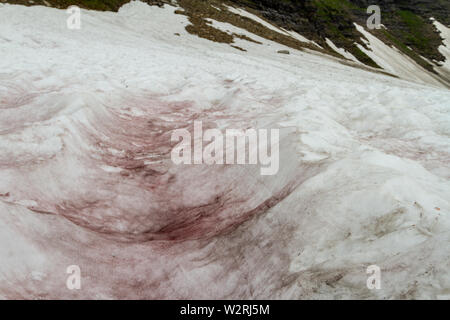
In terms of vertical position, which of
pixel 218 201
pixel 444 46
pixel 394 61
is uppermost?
pixel 444 46

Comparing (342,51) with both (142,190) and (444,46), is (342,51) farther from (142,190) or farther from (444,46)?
(142,190)

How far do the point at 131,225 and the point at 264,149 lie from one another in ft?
13.2

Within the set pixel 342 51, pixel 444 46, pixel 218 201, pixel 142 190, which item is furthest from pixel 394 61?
pixel 142 190

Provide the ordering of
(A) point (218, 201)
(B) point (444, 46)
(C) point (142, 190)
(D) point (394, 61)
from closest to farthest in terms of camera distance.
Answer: (A) point (218, 201) < (C) point (142, 190) < (D) point (394, 61) < (B) point (444, 46)

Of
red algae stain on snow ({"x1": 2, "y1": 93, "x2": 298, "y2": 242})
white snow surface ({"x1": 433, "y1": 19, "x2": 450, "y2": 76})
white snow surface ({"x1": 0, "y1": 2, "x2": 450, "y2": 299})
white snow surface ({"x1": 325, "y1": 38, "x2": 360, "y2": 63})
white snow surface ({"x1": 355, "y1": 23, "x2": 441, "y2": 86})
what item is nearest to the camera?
white snow surface ({"x1": 0, "y1": 2, "x2": 450, "y2": 299})

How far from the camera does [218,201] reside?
866cm

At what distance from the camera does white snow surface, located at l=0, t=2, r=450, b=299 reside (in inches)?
218

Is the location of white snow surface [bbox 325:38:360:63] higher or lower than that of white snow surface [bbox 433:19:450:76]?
lower

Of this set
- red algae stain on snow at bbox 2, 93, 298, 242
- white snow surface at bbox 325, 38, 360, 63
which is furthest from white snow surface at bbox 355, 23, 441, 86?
red algae stain on snow at bbox 2, 93, 298, 242

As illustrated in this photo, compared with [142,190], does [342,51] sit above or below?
above

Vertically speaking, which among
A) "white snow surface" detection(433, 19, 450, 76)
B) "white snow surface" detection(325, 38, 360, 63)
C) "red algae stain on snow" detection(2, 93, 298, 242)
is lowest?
"red algae stain on snow" detection(2, 93, 298, 242)

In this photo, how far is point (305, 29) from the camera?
89.2 meters

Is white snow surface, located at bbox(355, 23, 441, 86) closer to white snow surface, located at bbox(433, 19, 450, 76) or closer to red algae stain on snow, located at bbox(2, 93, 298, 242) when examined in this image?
white snow surface, located at bbox(433, 19, 450, 76)
